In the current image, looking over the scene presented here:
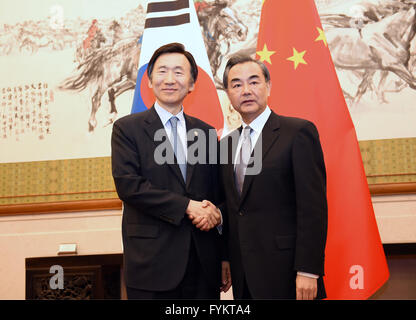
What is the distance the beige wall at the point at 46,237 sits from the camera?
3.95m

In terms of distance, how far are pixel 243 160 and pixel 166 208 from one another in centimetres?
42

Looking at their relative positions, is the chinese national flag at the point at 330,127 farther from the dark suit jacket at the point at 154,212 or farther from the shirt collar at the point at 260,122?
the dark suit jacket at the point at 154,212

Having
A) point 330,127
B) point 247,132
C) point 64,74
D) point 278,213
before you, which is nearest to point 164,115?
point 247,132

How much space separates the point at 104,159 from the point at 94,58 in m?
0.87

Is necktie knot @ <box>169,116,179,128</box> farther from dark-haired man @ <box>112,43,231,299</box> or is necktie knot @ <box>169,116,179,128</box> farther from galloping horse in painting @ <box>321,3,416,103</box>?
galloping horse in painting @ <box>321,3,416,103</box>

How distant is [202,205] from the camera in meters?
2.00

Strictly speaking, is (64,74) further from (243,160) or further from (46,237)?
(243,160)

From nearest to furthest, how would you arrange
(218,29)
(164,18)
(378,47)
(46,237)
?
1. (164,18)
2. (378,47)
3. (218,29)
4. (46,237)

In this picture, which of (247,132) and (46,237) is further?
(46,237)

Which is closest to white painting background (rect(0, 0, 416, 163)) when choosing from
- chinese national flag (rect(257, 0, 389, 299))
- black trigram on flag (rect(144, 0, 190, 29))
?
black trigram on flag (rect(144, 0, 190, 29))

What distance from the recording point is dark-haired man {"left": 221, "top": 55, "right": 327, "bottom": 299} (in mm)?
1955

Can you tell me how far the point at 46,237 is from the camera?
13.2 feet

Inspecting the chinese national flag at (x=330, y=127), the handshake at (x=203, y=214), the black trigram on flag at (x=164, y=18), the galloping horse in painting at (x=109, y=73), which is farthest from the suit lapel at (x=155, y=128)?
→ the galloping horse in painting at (x=109, y=73)

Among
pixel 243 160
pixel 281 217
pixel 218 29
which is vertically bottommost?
pixel 281 217
